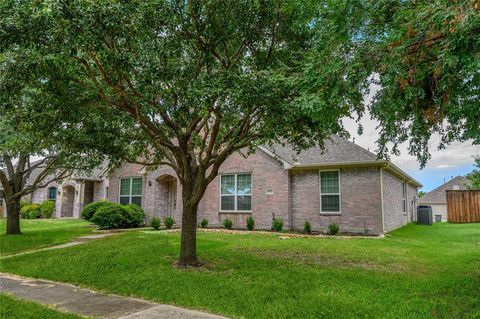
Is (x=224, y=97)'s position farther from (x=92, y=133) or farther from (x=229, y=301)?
(x=92, y=133)

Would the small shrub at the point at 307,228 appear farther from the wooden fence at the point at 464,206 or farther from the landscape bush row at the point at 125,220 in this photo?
the wooden fence at the point at 464,206

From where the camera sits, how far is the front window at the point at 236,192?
57.7 ft

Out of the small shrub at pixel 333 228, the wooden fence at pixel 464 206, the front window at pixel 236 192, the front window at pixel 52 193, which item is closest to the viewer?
the small shrub at pixel 333 228

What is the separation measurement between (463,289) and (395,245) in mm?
5587

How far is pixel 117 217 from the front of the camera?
57.4ft

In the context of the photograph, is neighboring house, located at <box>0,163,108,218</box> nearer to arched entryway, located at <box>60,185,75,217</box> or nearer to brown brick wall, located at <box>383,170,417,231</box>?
arched entryway, located at <box>60,185,75,217</box>

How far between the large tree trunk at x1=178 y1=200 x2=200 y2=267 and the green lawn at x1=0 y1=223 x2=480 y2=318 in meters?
0.42

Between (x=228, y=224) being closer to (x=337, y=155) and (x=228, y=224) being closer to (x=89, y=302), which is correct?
(x=337, y=155)

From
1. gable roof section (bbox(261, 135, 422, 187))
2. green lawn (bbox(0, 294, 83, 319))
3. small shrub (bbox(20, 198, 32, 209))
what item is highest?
gable roof section (bbox(261, 135, 422, 187))

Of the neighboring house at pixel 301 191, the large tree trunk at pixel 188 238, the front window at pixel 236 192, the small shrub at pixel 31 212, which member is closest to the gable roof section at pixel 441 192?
the neighboring house at pixel 301 191

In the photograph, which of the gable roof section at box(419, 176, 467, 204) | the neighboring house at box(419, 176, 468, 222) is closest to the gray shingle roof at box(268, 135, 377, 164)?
the neighboring house at box(419, 176, 468, 222)

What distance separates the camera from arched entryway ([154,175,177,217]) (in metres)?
20.5

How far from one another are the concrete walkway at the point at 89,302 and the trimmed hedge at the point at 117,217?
30.7ft

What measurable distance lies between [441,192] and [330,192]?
3493cm
